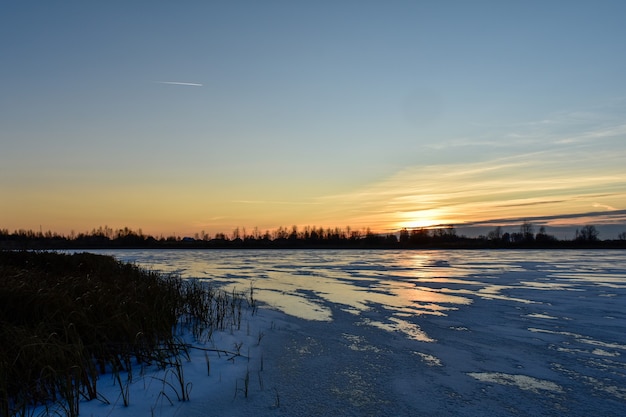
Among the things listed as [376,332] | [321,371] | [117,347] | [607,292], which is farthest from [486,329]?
[607,292]

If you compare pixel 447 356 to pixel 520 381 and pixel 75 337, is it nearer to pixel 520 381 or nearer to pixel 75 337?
pixel 520 381

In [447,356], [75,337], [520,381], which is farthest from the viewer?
[447,356]

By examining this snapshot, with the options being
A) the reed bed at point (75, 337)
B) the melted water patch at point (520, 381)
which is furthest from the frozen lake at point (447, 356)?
the reed bed at point (75, 337)

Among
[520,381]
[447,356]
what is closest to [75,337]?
[447,356]

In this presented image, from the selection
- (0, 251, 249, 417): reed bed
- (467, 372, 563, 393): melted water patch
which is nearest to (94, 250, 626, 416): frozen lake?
(467, 372, 563, 393): melted water patch

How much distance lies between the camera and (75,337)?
17.3 feet

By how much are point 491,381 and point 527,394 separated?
0.46 meters

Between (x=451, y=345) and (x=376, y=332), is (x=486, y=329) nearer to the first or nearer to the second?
(x=451, y=345)

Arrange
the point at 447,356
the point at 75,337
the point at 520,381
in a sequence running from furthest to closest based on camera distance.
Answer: the point at 447,356, the point at 75,337, the point at 520,381

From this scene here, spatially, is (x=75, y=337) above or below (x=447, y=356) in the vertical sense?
above

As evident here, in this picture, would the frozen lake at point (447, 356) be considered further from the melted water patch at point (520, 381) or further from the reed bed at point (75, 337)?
the reed bed at point (75, 337)

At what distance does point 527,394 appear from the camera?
4465mm

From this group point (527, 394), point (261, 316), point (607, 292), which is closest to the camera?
point (527, 394)

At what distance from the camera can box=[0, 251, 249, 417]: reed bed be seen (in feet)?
13.6
